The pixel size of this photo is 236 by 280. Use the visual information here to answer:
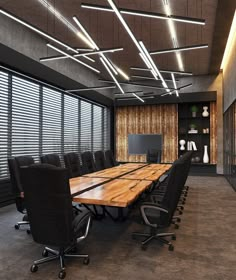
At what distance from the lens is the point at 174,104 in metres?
10.1

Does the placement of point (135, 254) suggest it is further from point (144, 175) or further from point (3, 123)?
point (3, 123)

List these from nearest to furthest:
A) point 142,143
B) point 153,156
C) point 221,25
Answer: point 221,25 < point 153,156 < point 142,143

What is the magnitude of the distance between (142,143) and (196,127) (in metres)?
2.28

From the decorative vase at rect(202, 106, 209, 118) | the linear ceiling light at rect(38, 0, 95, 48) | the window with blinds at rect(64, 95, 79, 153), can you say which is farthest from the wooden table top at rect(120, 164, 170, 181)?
the decorative vase at rect(202, 106, 209, 118)

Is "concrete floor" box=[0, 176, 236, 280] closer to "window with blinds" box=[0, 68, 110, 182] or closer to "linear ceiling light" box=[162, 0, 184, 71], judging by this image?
"window with blinds" box=[0, 68, 110, 182]

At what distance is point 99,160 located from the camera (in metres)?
6.23

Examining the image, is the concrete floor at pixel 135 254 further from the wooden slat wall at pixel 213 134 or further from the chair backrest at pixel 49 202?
the wooden slat wall at pixel 213 134

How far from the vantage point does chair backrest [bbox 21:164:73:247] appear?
2.24 metres

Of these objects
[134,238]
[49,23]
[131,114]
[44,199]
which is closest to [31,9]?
[49,23]

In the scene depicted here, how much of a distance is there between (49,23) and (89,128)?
442 centimetres

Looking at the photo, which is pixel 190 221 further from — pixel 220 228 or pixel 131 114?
pixel 131 114

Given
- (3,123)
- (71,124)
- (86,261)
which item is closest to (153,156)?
(71,124)

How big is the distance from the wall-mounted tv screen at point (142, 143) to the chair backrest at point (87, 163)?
473 cm

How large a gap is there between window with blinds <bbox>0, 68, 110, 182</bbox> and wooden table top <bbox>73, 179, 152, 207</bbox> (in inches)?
118
